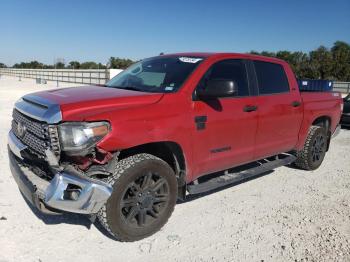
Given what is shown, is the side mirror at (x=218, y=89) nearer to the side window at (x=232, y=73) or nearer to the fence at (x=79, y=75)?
the side window at (x=232, y=73)

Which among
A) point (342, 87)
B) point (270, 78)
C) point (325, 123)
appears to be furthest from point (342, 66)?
point (270, 78)

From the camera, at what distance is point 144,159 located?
356cm

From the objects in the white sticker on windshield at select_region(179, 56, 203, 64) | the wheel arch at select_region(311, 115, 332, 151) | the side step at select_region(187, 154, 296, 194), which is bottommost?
the side step at select_region(187, 154, 296, 194)

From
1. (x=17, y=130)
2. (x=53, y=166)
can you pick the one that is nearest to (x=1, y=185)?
(x=17, y=130)

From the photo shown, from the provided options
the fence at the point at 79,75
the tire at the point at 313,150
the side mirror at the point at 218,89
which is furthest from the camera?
Result: the fence at the point at 79,75

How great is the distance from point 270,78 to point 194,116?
184 cm

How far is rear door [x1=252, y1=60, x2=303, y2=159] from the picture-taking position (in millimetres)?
4957

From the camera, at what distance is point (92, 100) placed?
3479 millimetres

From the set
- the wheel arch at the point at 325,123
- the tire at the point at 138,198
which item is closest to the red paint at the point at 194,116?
the tire at the point at 138,198

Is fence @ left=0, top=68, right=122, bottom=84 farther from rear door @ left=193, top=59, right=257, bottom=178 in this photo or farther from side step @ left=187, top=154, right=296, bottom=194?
rear door @ left=193, top=59, right=257, bottom=178

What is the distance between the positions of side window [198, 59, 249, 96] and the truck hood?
911 mm

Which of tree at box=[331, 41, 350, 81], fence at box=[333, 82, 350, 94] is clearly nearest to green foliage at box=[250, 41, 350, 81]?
tree at box=[331, 41, 350, 81]

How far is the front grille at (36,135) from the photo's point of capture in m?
3.22

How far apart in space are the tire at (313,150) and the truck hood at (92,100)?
3425 millimetres
